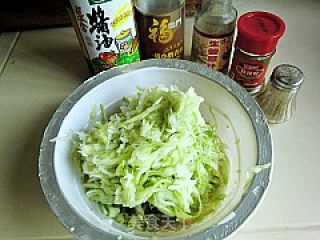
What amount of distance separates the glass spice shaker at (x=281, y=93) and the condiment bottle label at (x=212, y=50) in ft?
0.30

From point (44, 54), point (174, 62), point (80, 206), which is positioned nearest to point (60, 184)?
point (80, 206)

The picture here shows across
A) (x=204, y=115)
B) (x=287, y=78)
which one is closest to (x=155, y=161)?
(x=204, y=115)

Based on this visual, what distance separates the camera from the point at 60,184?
56 cm

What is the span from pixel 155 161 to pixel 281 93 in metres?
0.26

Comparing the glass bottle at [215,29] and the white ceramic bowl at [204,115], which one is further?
the glass bottle at [215,29]

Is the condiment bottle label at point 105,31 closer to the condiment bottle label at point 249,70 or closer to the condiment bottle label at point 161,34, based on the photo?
the condiment bottle label at point 161,34

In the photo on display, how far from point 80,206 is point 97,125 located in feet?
0.44

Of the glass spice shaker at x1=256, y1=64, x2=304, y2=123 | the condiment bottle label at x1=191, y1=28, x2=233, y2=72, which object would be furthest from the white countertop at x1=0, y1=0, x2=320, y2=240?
the condiment bottle label at x1=191, y1=28, x2=233, y2=72

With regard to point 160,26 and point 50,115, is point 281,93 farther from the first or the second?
point 50,115

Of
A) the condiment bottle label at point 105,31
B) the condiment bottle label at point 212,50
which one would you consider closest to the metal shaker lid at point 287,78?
the condiment bottle label at point 212,50

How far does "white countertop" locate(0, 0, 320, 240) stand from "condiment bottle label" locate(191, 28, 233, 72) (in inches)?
5.2

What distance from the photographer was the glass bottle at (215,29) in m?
0.70

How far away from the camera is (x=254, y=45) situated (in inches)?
25.9

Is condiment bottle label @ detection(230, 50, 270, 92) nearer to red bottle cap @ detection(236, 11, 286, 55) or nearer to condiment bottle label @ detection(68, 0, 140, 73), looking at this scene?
red bottle cap @ detection(236, 11, 286, 55)
